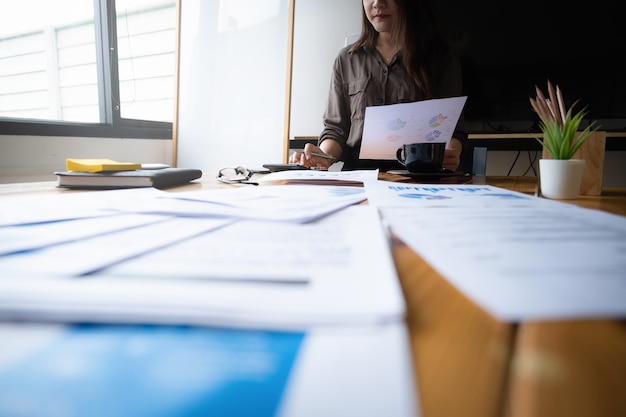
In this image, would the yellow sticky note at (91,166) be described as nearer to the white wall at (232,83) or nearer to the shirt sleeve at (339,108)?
the shirt sleeve at (339,108)

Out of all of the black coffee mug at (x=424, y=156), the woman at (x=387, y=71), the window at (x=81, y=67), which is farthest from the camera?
the window at (x=81, y=67)

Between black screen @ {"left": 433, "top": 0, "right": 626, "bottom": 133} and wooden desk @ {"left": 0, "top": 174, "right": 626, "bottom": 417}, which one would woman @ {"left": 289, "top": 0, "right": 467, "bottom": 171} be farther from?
wooden desk @ {"left": 0, "top": 174, "right": 626, "bottom": 417}

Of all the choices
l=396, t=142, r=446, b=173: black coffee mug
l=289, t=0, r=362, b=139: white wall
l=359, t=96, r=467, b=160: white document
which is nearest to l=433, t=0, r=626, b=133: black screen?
l=289, t=0, r=362, b=139: white wall

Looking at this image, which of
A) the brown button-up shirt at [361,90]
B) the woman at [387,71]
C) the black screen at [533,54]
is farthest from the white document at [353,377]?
the black screen at [533,54]

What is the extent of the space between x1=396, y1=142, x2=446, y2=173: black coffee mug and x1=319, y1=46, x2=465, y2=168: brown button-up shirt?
0.65 m

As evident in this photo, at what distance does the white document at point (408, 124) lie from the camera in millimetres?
844

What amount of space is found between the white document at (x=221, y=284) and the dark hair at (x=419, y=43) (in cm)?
137

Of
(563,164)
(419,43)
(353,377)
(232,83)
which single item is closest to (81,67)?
(232,83)

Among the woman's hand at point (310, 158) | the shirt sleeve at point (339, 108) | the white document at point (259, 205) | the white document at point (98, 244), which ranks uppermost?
the shirt sleeve at point (339, 108)

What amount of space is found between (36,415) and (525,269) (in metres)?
0.19

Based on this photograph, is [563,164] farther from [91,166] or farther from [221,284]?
[91,166]

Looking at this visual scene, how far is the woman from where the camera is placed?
1.42m

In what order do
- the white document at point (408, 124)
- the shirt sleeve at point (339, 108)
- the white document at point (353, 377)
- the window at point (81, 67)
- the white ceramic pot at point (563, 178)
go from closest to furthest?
1. the white document at point (353, 377)
2. the white ceramic pot at point (563, 178)
3. the white document at point (408, 124)
4. the shirt sleeve at point (339, 108)
5. the window at point (81, 67)

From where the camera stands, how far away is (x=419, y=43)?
1.45 m
